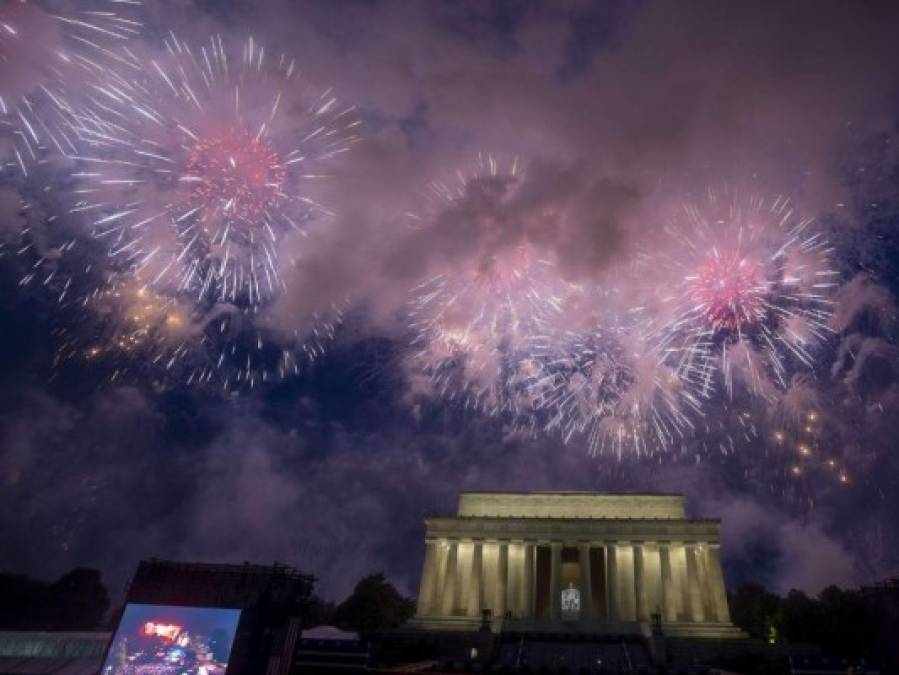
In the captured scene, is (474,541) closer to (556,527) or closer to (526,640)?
(556,527)

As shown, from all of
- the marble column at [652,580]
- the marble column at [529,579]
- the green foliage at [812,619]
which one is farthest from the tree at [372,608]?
the green foliage at [812,619]

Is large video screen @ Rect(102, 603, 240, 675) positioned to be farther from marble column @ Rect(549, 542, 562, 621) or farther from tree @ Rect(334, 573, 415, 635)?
tree @ Rect(334, 573, 415, 635)

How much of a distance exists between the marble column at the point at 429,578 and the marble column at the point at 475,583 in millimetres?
3558

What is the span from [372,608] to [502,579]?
875 inches

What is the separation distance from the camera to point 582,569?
61.1 meters

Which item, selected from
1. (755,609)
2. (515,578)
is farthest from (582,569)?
(755,609)

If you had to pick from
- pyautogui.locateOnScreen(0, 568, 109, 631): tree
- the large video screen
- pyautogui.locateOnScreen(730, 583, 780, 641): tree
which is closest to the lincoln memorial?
pyautogui.locateOnScreen(730, 583, 780, 641): tree

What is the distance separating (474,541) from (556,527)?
8796 millimetres

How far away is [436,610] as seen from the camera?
200ft

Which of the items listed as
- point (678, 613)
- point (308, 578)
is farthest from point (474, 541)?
point (308, 578)

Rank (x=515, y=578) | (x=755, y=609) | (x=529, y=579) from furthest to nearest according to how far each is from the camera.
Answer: (x=755, y=609) < (x=515, y=578) < (x=529, y=579)

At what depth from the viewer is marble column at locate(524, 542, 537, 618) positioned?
6028 centimetres

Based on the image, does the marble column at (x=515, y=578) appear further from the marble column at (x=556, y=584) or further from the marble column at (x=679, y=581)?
the marble column at (x=679, y=581)

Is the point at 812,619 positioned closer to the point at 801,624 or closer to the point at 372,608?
the point at 801,624
